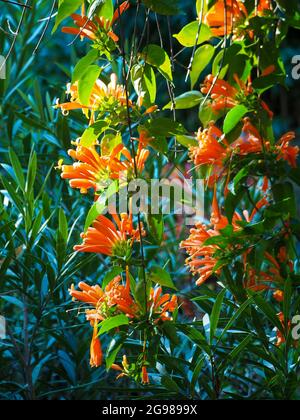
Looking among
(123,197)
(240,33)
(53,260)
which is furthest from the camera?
(53,260)

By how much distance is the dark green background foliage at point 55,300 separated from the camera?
1188 millimetres

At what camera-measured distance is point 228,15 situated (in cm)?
116

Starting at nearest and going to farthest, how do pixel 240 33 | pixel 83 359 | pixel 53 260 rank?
pixel 240 33 → pixel 53 260 → pixel 83 359

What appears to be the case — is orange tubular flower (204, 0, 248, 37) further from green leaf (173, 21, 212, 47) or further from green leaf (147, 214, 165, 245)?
green leaf (147, 214, 165, 245)

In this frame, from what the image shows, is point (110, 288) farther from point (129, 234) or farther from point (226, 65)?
point (226, 65)

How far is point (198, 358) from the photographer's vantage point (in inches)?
47.6

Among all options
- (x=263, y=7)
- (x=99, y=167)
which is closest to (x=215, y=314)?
(x=99, y=167)

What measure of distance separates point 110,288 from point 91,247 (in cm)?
7

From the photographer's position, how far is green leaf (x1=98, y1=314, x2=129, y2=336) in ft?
3.36

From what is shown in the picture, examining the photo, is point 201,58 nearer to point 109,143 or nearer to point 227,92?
point 227,92

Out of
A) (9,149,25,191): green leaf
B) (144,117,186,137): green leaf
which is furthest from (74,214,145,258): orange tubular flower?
(9,149,25,191): green leaf

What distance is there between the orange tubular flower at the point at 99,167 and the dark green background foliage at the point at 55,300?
0.16 m

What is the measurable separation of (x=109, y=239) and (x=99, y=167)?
0.11 meters
